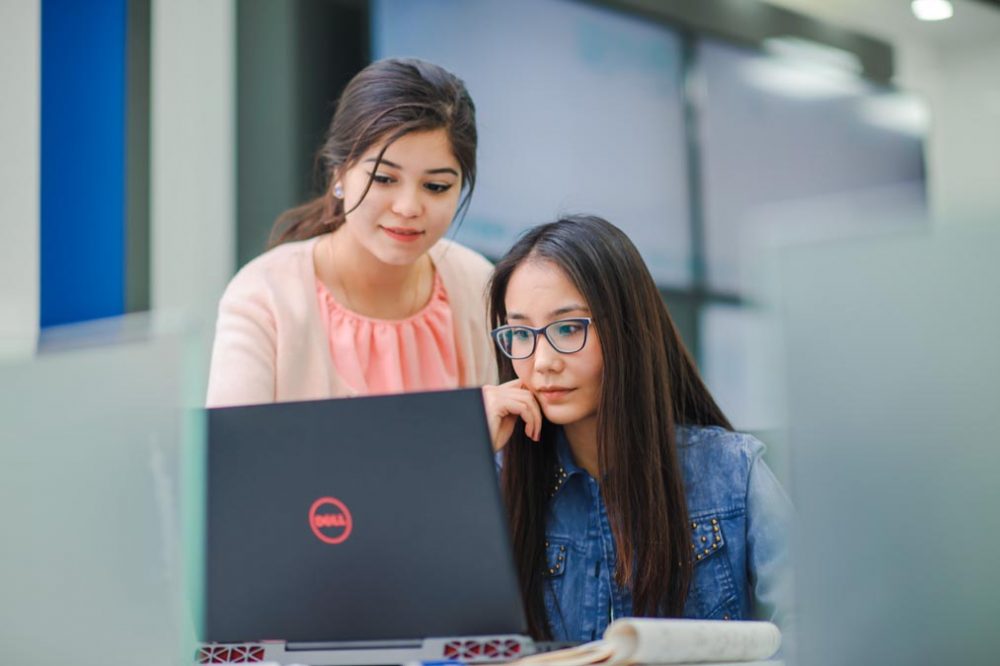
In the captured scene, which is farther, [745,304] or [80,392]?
[745,304]

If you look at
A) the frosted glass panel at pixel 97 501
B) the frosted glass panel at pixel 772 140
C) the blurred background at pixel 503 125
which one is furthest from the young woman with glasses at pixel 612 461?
the frosted glass panel at pixel 772 140

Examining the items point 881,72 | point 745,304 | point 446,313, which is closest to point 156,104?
point 446,313

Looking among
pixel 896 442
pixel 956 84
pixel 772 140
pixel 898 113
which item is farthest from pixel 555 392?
pixel 956 84

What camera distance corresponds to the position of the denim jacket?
154 cm

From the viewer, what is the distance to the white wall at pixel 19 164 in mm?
2852

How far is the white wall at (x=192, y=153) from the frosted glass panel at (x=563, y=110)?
18.1 inches

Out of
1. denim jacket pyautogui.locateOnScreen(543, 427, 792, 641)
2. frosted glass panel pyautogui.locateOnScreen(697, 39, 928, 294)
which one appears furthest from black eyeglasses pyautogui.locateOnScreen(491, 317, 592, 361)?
frosted glass panel pyautogui.locateOnScreen(697, 39, 928, 294)

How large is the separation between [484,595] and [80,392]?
39 cm

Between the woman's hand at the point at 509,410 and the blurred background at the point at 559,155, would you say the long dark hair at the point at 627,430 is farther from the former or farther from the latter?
the blurred background at the point at 559,155

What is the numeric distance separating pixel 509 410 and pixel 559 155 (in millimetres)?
2377

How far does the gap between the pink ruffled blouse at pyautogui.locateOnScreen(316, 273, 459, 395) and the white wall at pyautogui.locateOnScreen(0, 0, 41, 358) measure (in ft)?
3.29

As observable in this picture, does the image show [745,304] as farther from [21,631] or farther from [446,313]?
[21,631]

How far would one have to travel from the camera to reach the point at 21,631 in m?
1.06

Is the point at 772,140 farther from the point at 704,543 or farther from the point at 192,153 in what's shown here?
the point at 704,543
